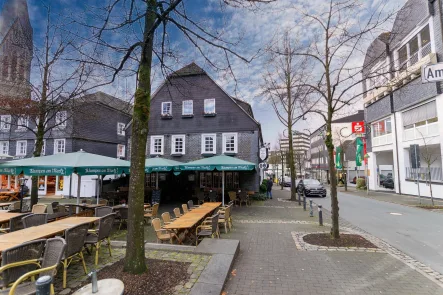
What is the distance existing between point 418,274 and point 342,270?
152cm

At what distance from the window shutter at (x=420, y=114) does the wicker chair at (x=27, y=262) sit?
25.1 metres

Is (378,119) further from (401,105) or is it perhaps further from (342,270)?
(342,270)

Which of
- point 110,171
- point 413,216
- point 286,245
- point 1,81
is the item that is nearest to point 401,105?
point 413,216

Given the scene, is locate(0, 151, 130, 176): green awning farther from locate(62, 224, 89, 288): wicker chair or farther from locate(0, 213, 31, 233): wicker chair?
locate(62, 224, 89, 288): wicker chair

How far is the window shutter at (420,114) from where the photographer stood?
19.6 metres

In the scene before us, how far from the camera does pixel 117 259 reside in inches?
218

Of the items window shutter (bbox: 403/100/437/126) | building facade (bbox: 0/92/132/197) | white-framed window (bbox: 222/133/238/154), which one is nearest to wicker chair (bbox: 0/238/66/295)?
white-framed window (bbox: 222/133/238/154)

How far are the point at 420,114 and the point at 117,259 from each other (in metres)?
25.3

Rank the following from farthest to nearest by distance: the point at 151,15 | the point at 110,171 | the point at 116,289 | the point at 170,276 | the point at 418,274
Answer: the point at 110,171 → the point at 418,274 → the point at 151,15 → the point at 170,276 → the point at 116,289

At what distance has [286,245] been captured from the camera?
7.14 m

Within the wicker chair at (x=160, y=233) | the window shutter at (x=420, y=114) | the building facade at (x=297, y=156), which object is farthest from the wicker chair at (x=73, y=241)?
the building facade at (x=297, y=156)

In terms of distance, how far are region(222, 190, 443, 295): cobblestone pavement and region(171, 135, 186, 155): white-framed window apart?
1369 centimetres

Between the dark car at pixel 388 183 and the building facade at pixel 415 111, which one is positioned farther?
the dark car at pixel 388 183

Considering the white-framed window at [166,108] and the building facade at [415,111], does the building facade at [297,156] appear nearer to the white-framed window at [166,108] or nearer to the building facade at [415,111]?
the building facade at [415,111]
